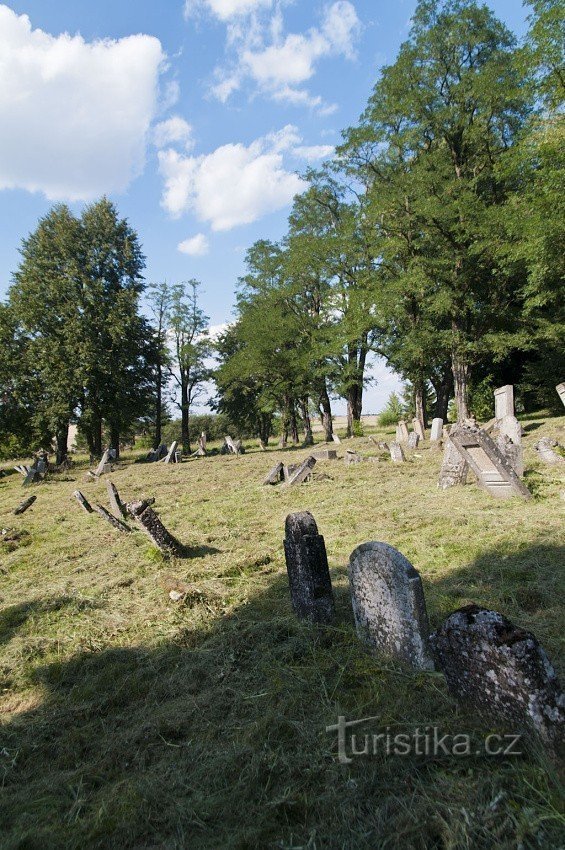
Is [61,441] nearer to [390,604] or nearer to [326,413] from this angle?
[326,413]

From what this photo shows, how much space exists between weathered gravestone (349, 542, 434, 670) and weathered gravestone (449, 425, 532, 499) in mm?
5288

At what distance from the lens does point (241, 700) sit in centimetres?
329

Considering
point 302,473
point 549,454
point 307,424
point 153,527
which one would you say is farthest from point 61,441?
point 549,454

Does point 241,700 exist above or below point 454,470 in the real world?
below

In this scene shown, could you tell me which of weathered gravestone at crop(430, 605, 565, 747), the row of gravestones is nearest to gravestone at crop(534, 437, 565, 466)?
the row of gravestones

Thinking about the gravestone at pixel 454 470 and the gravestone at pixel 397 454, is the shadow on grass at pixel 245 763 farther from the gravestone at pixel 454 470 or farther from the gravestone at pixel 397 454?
the gravestone at pixel 397 454

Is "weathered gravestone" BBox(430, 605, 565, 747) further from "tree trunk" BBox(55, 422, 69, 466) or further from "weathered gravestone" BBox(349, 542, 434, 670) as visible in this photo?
"tree trunk" BBox(55, 422, 69, 466)

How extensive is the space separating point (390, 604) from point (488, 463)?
19.4 feet

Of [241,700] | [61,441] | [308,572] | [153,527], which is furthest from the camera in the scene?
[61,441]

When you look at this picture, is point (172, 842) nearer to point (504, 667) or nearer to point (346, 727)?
point (346, 727)

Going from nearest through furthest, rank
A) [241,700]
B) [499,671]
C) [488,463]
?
[499,671] < [241,700] < [488,463]

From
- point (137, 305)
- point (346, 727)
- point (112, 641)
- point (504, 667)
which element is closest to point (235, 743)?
point (346, 727)

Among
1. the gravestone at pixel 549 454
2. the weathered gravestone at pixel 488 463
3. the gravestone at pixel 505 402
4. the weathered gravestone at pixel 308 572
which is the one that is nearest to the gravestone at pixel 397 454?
the gravestone at pixel 505 402

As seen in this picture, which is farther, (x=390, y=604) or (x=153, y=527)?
(x=153, y=527)
